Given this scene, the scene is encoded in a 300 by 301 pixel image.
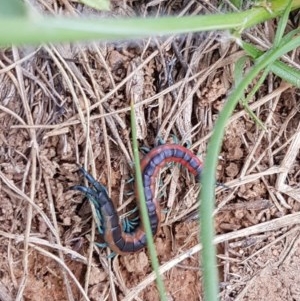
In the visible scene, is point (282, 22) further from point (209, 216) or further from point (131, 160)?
point (209, 216)

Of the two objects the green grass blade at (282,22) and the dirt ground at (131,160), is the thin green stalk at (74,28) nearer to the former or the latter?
the green grass blade at (282,22)

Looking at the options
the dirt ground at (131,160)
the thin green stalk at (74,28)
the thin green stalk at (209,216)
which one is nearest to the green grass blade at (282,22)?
the dirt ground at (131,160)

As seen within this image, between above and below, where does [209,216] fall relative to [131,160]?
below

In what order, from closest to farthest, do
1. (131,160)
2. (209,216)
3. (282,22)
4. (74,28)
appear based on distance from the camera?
(74,28)
(209,216)
(282,22)
(131,160)

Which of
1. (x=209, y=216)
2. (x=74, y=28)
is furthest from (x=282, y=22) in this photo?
(x=74, y=28)

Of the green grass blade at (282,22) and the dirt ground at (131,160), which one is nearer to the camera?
the green grass blade at (282,22)
